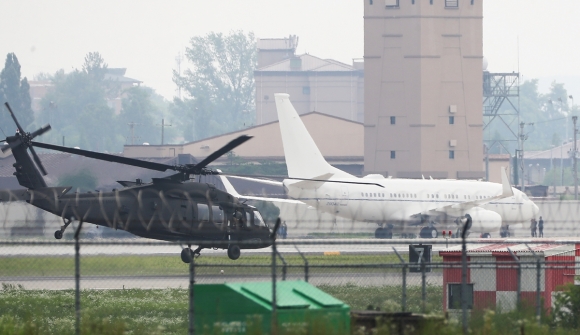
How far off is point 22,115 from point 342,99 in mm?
48751

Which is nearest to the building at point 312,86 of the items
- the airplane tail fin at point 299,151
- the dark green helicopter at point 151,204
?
the airplane tail fin at point 299,151

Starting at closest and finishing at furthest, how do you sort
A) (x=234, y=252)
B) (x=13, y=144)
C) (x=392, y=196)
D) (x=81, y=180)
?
(x=13, y=144) < (x=234, y=252) < (x=392, y=196) < (x=81, y=180)

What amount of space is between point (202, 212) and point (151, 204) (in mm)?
1659

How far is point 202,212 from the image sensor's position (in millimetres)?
28219

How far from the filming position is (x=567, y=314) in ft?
55.1

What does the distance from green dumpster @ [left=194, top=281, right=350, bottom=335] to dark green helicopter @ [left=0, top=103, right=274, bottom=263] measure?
A: 455 inches

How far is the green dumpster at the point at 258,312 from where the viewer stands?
1370 cm

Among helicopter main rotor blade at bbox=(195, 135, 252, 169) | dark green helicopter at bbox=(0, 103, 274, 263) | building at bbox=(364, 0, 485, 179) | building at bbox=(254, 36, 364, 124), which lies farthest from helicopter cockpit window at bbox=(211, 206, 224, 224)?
building at bbox=(254, 36, 364, 124)

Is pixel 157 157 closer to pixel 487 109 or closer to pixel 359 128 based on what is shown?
pixel 359 128

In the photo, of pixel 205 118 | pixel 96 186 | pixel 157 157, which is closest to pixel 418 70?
pixel 157 157

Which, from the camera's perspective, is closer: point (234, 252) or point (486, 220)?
point (234, 252)

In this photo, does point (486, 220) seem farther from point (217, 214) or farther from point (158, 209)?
point (158, 209)

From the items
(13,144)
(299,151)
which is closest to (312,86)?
(299,151)

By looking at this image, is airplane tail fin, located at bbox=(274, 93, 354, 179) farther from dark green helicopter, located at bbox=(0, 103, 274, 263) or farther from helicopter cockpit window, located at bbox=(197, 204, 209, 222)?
helicopter cockpit window, located at bbox=(197, 204, 209, 222)
